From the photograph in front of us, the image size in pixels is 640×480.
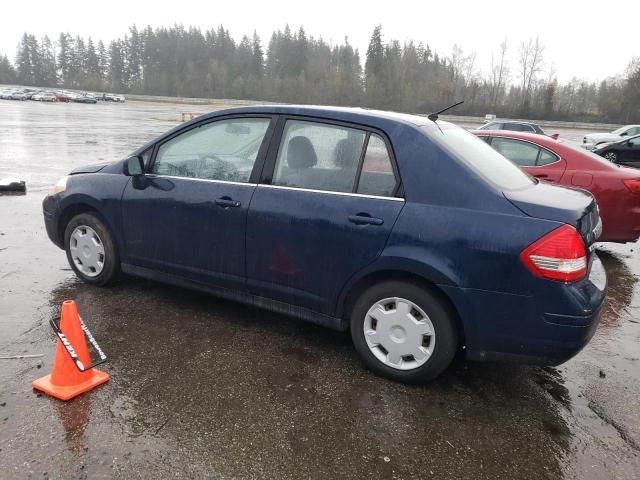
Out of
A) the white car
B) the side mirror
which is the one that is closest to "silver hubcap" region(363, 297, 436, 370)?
the side mirror

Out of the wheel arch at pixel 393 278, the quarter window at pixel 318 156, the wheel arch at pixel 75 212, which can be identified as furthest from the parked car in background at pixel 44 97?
the wheel arch at pixel 393 278

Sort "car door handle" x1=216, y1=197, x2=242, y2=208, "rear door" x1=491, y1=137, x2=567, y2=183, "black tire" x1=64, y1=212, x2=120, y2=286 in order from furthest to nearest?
"rear door" x1=491, y1=137, x2=567, y2=183, "black tire" x1=64, y1=212, x2=120, y2=286, "car door handle" x1=216, y1=197, x2=242, y2=208

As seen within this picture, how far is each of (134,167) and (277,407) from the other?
2.41 metres

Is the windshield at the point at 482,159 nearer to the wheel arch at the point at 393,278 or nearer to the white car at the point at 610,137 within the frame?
the wheel arch at the point at 393,278

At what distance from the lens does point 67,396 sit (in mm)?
2941

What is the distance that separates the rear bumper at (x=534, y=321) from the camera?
2.82 metres

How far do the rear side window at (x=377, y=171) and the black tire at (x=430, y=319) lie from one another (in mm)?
615

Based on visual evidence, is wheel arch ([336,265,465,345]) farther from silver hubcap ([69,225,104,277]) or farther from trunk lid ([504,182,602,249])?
silver hubcap ([69,225,104,277])

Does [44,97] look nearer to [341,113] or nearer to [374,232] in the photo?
[341,113]

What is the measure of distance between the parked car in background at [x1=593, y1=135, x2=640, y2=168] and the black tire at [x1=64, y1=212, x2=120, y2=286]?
20436 mm

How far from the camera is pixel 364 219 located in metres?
3.23

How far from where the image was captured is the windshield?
10.6ft

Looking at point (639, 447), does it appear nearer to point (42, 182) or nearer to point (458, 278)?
point (458, 278)

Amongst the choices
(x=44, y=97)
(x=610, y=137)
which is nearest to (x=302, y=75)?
(x=44, y=97)
